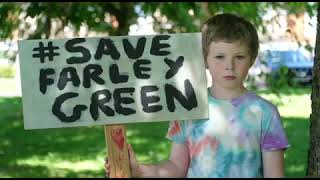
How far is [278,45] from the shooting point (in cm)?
860

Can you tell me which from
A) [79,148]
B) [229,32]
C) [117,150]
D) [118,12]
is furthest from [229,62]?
[79,148]

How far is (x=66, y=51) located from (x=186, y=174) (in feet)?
2.00

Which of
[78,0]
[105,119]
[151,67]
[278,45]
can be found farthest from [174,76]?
[278,45]

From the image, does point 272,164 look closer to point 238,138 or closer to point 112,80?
point 238,138

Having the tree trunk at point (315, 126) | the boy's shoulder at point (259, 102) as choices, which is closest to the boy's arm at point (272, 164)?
the boy's shoulder at point (259, 102)

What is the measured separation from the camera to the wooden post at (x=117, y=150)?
2.25m

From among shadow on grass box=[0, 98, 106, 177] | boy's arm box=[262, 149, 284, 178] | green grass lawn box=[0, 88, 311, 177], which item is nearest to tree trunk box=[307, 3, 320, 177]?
boy's arm box=[262, 149, 284, 178]

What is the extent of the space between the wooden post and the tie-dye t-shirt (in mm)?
252

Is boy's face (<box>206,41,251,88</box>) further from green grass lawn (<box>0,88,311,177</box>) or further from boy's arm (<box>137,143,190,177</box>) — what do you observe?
green grass lawn (<box>0,88,311,177</box>)

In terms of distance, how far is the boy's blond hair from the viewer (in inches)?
91.9

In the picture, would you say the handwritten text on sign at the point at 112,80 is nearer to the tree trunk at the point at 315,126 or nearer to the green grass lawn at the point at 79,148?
the tree trunk at the point at 315,126

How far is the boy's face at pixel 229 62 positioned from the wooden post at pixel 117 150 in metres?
0.38

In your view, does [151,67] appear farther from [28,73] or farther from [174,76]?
[28,73]

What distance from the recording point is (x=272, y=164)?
2.29m
